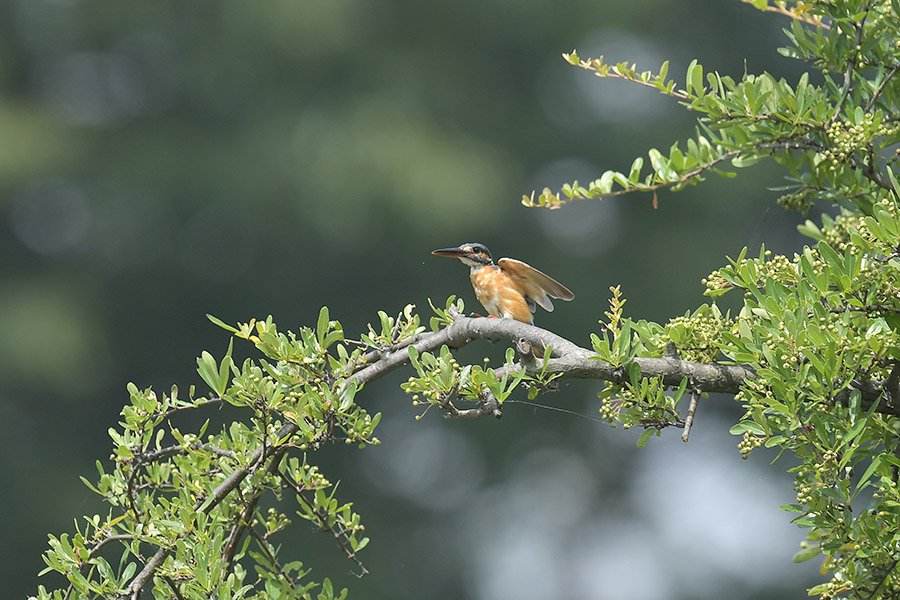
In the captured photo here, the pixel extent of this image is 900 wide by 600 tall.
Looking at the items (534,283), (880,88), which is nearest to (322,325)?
(534,283)

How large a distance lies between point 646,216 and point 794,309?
6.47 m

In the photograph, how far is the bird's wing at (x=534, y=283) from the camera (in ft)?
5.91

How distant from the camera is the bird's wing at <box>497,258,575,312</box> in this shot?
1.80m

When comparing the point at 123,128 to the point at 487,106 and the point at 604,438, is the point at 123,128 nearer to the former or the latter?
the point at 487,106

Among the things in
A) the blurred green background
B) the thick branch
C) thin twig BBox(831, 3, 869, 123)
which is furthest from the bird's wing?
the blurred green background

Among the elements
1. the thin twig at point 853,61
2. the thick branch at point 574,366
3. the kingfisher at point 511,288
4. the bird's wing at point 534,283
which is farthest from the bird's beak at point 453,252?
the thin twig at point 853,61

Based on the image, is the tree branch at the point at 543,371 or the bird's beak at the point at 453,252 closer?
the tree branch at the point at 543,371

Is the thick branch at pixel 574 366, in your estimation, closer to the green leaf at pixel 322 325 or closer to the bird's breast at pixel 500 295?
the green leaf at pixel 322 325

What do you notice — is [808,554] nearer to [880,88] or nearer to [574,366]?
[574,366]

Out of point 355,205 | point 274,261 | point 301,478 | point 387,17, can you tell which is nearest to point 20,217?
point 274,261

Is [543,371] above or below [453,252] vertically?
above

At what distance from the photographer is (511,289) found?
1962 millimetres

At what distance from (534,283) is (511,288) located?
0.08 m

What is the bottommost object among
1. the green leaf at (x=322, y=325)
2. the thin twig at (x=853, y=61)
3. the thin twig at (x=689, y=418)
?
the thin twig at (x=689, y=418)
